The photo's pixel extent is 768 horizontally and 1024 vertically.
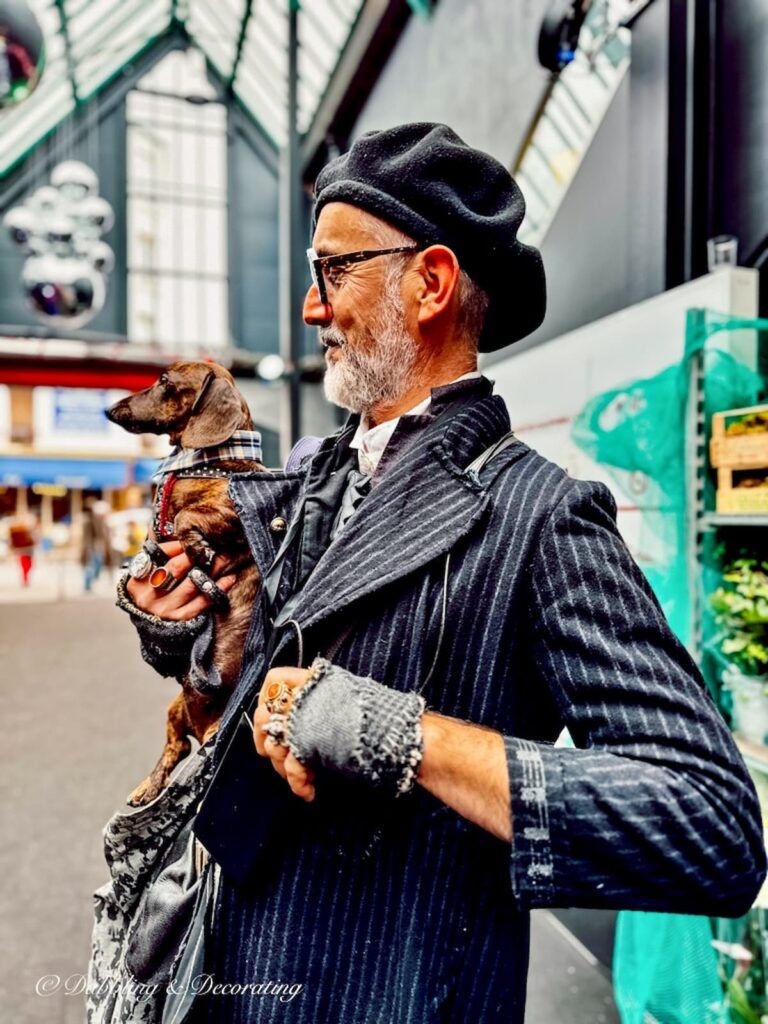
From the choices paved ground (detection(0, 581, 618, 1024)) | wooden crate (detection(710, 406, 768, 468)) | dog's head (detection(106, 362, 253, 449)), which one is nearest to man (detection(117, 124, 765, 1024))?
dog's head (detection(106, 362, 253, 449))

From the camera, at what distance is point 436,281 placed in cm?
109

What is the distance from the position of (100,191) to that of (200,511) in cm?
1907

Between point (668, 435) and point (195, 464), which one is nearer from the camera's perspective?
point (195, 464)

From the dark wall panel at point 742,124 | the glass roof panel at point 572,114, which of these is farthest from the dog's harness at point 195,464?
the glass roof panel at point 572,114

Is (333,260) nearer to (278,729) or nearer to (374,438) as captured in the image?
(374,438)

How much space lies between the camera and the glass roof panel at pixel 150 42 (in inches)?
556

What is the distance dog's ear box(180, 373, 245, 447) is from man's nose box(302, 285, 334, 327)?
44cm

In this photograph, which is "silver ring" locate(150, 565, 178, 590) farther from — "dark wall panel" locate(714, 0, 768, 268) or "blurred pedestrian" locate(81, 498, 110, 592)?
"blurred pedestrian" locate(81, 498, 110, 592)

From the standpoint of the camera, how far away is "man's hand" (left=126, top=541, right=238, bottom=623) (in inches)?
51.8

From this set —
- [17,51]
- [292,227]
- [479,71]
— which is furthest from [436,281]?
[292,227]

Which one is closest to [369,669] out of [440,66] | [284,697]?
[284,697]

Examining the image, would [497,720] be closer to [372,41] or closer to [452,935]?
[452,935]

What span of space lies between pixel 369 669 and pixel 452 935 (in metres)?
0.36

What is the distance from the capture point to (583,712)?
0.86 metres
